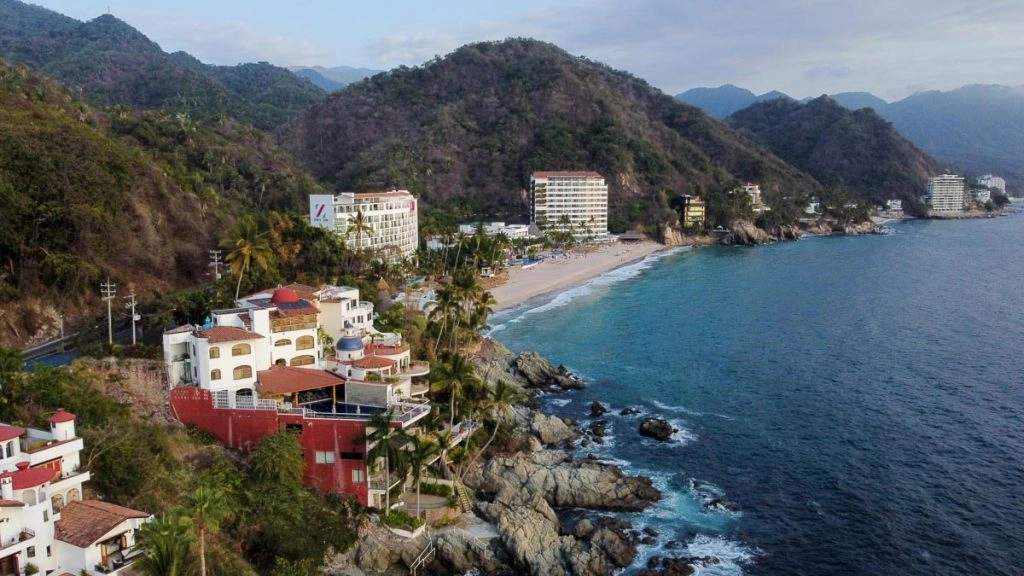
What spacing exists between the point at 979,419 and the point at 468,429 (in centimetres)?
3135

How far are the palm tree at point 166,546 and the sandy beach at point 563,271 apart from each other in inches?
2344

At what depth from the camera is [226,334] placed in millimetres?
33531

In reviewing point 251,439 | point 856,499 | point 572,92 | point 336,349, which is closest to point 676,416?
point 856,499

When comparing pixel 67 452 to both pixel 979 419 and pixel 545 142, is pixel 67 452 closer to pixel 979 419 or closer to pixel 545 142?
pixel 979 419

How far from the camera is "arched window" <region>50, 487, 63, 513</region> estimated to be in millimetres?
22722

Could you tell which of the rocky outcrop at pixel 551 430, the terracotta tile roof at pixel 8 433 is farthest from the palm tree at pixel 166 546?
the rocky outcrop at pixel 551 430

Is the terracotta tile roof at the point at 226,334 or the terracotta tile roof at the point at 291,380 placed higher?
the terracotta tile roof at the point at 226,334

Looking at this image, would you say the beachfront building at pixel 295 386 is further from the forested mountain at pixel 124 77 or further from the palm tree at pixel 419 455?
the forested mountain at pixel 124 77

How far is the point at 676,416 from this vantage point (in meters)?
46.4

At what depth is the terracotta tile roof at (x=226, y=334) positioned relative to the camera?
3314 centimetres

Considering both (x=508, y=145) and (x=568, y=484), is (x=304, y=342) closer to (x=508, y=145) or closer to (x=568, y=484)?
(x=568, y=484)

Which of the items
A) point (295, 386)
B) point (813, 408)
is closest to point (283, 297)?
point (295, 386)

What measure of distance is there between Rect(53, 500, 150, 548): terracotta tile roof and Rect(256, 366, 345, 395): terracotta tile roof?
10237mm

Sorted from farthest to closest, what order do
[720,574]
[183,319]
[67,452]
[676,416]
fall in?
1. [676,416]
2. [183,319]
3. [720,574]
4. [67,452]
